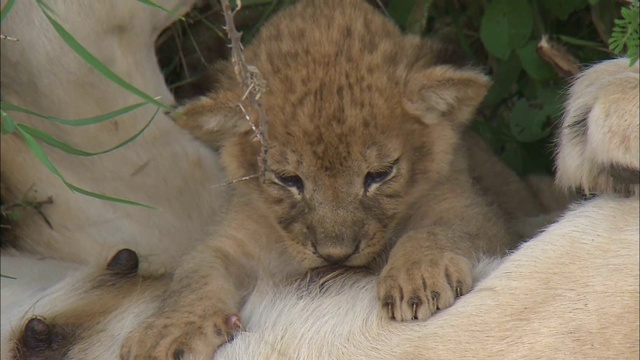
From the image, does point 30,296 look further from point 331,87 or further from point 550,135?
point 550,135

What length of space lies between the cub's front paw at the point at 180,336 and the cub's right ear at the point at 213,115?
519 mm

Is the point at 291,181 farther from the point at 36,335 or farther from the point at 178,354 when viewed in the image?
the point at 36,335

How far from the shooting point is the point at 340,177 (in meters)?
2.66

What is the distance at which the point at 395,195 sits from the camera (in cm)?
277

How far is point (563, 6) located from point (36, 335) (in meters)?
1.87

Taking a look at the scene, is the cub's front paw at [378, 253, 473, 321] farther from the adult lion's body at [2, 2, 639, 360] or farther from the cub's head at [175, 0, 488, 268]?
the cub's head at [175, 0, 488, 268]

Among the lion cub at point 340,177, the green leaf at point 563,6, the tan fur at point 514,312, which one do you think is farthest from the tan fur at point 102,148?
the green leaf at point 563,6

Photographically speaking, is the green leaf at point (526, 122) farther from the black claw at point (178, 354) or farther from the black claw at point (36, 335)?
the black claw at point (36, 335)

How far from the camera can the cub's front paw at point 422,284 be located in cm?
246

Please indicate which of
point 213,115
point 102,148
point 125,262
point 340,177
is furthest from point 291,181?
point 102,148

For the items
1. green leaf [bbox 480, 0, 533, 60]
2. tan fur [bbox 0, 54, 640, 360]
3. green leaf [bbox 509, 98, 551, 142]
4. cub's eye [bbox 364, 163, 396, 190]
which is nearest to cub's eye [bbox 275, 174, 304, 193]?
cub's eye [bbox 364, 163, 396, 190]

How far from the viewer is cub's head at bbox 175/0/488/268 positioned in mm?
2672

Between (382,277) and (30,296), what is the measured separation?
1170 mm

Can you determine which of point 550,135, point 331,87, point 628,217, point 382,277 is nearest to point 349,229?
point 382,277
